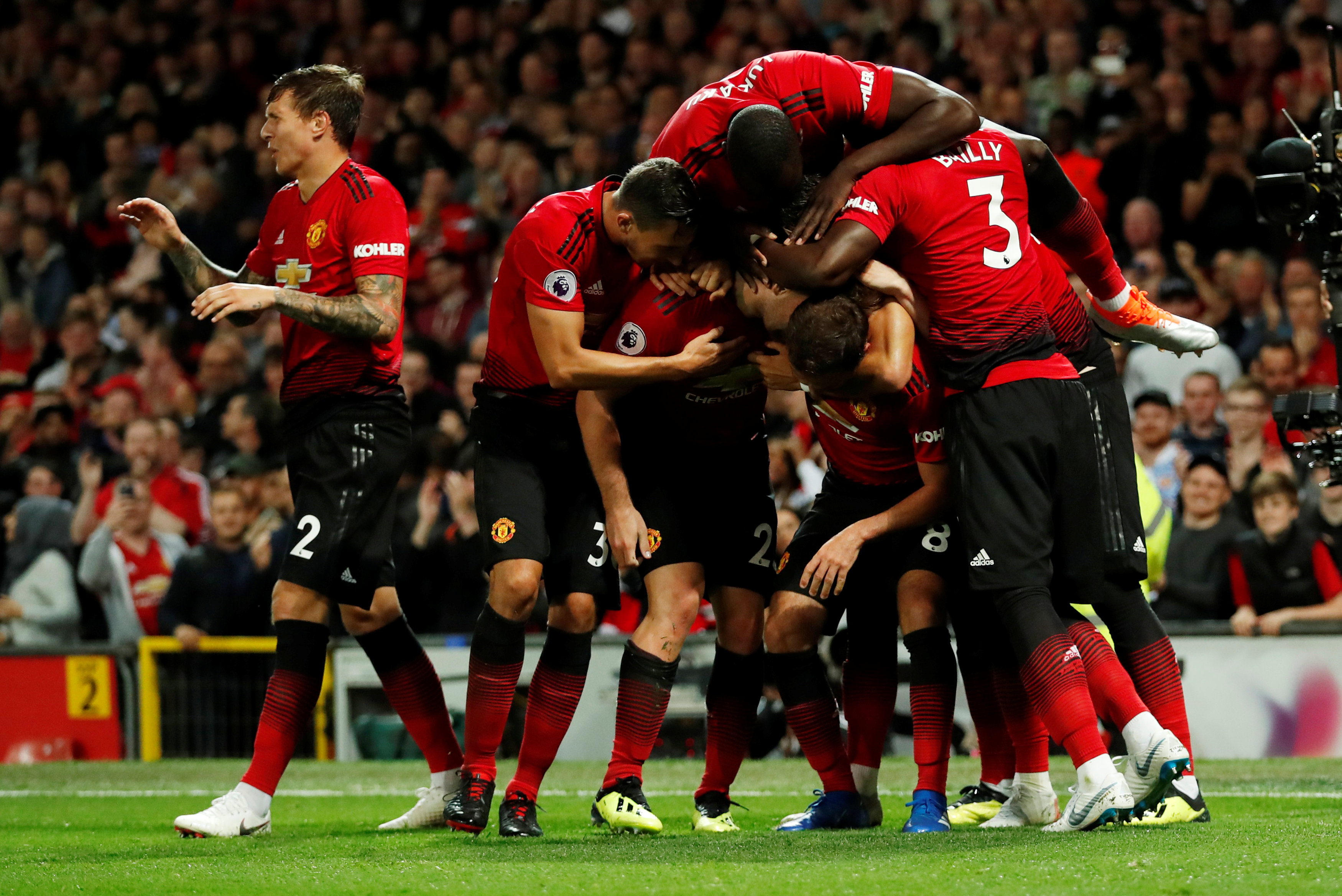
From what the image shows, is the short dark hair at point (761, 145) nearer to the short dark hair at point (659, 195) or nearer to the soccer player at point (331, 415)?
the short dark hair at point (659, 195)

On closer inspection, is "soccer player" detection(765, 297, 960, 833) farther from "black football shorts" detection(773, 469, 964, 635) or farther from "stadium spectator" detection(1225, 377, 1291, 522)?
"stadium spectator" detection(1225, 377, 1291, 522)

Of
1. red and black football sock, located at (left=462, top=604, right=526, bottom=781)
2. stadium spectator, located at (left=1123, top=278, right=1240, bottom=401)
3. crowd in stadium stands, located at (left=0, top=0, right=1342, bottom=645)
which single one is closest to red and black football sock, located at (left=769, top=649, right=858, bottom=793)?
red and black football sock, located at (left=462, top=604, right=526, bottom=781)

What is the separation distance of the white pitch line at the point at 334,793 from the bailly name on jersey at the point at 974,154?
279 cm

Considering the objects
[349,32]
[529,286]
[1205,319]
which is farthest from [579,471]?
[349,32]

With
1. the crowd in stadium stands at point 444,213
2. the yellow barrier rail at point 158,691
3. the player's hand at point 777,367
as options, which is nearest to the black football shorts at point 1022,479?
the player's hand at point 777,367

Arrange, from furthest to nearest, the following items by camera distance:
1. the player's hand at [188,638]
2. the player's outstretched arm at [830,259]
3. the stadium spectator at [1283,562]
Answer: the player's hand at [188,638], the stadium spectator at [1283,562], the player's outstretched arm at [830,259]

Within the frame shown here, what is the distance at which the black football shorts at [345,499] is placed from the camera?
5539 mm

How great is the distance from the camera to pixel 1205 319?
1062 cm

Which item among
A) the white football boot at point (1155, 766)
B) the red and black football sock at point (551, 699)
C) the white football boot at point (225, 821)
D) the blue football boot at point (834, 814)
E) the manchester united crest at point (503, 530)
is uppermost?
the manchester united crest at point (503, 530)

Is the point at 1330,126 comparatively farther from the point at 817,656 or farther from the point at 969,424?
the point at 817,656

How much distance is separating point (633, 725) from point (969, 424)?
144cm

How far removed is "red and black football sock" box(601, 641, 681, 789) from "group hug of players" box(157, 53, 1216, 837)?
0.01m

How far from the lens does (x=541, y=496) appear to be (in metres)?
5.54

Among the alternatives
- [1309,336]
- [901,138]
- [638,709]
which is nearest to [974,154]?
[901,138]
